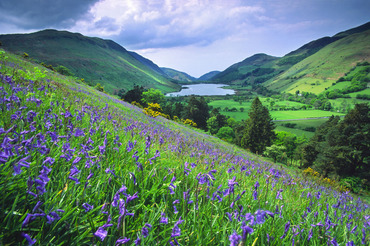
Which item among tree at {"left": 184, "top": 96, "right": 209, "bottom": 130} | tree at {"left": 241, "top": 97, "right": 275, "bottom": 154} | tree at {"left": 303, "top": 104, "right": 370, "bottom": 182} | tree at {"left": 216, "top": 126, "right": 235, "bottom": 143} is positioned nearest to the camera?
tree at {"left": 303, "top": 104, "right": 370, "bottom": 182}

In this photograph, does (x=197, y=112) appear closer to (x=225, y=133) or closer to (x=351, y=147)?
(x=225, y=133)

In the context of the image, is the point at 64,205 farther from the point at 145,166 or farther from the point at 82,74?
the point at 82,74

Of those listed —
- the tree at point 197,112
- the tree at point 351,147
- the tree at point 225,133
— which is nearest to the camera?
the tree at point 351,147

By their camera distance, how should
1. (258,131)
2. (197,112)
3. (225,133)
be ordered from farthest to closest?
(197,112) < (225,133) < (258,131)

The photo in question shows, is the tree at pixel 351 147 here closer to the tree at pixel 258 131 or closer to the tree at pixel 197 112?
the tree at pixel 258 131

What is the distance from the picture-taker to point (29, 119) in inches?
103

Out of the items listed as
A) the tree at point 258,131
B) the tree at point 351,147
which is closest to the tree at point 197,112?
the tree at point 258,131

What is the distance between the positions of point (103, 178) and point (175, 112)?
9546 cm

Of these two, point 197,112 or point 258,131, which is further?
point 197,112

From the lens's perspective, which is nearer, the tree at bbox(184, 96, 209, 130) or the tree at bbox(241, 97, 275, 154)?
the tree at bbox(241, 97, 275, 154)

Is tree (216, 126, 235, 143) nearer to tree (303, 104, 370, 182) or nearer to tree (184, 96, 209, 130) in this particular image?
tree (184, 96, 209, 130)

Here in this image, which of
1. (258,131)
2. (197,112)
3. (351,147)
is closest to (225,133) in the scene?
(197,112)

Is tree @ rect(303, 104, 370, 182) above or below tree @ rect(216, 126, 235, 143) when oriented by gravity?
above

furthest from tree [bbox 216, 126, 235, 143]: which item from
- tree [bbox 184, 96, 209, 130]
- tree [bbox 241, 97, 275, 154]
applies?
tree [bbox 241, 97, 275, 154]
